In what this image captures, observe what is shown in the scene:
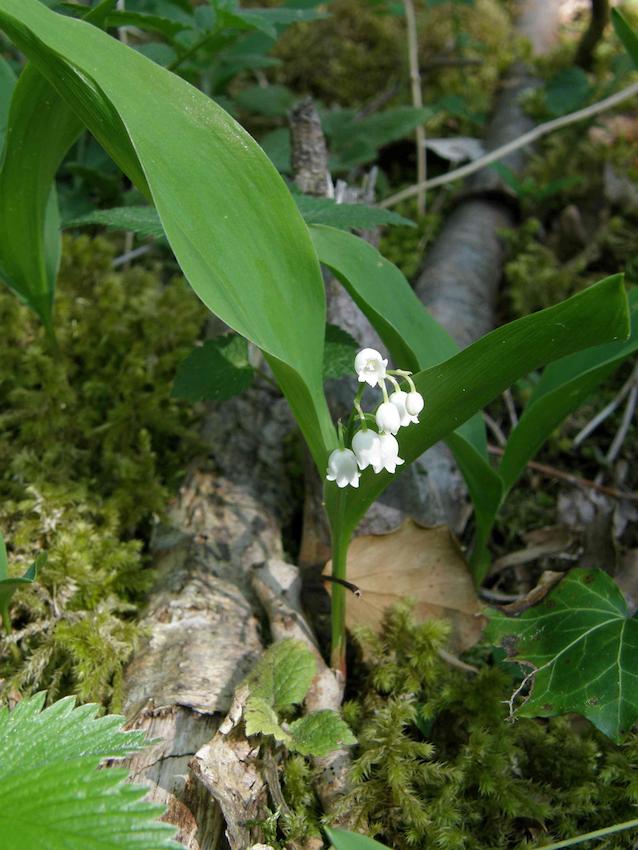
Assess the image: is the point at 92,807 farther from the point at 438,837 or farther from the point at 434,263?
the point at 434,263

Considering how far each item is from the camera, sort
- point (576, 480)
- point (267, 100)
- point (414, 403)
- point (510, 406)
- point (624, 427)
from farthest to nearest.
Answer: point (267, 100) → point (510, 406) → point (624, 427) → point (576, 480) → point (414, 403)

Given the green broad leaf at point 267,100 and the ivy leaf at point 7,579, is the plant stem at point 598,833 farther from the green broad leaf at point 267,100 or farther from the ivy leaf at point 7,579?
the green broad leaf at point 267,100

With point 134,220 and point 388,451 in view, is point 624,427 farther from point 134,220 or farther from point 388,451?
point 134,220

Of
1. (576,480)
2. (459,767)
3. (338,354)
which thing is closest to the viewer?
(459,767)

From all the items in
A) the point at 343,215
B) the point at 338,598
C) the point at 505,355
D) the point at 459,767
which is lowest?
the point at 459,767

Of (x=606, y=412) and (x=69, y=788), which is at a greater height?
(x=69, y=788)

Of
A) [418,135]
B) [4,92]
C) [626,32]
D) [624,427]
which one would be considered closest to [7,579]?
[4,92]

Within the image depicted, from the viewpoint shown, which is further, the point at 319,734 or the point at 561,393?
the point at 561,393

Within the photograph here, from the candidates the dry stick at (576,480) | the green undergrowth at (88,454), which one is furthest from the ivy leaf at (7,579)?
the dry stick at (576,480)
